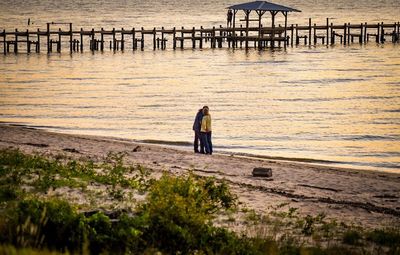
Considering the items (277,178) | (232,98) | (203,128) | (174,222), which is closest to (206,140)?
(203,128)

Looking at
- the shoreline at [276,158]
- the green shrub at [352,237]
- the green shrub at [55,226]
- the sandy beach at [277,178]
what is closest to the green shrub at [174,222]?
the green shrub at [55,226]

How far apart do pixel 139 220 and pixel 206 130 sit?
535 inches

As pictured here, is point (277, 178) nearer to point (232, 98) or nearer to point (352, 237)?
point (352, 237)

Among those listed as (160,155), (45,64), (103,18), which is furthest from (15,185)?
(103,18)

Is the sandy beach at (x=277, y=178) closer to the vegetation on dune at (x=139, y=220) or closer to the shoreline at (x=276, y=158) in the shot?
the shoreline at (x=276, y=158)

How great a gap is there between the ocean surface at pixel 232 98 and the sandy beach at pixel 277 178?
3.37 meters

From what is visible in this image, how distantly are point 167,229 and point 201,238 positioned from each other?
1.88ft

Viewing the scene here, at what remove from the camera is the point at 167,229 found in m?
12.0

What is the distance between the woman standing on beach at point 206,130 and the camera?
974 inches

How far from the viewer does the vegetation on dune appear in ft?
36.6

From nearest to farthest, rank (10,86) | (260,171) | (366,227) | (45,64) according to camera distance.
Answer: (366,227) < (260,171) < (10,86) < (45,64)

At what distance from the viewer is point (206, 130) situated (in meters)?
25.2

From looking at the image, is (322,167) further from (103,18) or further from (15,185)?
(103,18)

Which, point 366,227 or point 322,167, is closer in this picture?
point 366,227
